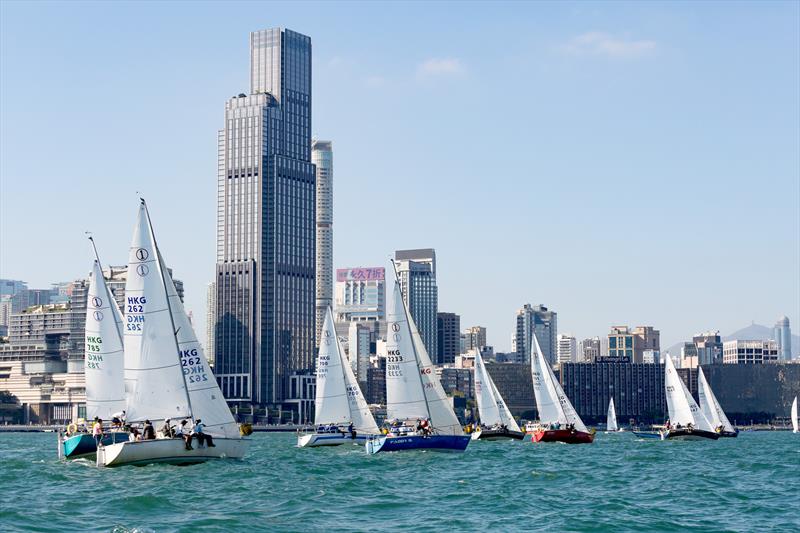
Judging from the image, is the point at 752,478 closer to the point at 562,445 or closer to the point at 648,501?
the point at 648,501

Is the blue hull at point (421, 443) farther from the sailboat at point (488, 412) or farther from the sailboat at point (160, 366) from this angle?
the sailboat at point (488, 412)

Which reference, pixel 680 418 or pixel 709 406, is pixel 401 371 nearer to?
pixel 680 418

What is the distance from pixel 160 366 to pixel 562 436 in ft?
197

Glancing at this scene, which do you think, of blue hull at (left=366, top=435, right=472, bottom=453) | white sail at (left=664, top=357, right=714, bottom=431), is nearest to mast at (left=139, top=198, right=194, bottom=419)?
blue hull at (left=366, top=435, right=472, bottom=453)

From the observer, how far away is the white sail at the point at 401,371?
75.6m

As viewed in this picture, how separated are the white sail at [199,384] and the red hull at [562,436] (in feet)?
180

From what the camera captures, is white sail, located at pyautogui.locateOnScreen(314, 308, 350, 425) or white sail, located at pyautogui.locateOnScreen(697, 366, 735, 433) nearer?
white sail, located at pyautogui.locateOnScreen(314, 308, 350, 425)

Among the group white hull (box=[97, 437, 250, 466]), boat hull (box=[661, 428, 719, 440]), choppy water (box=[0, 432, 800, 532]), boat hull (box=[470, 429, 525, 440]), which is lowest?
boat hull (box=[661, 428, 719, 440])

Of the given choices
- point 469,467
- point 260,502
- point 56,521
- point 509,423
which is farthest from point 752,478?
point 509,423

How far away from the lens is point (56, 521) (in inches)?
1563

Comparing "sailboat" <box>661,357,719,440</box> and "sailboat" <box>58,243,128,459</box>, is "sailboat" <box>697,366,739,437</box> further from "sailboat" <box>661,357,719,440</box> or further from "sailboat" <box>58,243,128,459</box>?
"sailboat" <box>58,243,128,459</box>

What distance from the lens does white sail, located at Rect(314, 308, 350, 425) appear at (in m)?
105

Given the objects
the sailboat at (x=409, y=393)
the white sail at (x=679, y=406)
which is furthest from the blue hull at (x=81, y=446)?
the white sail at (x=679, y=406)

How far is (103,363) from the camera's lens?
230 ft
